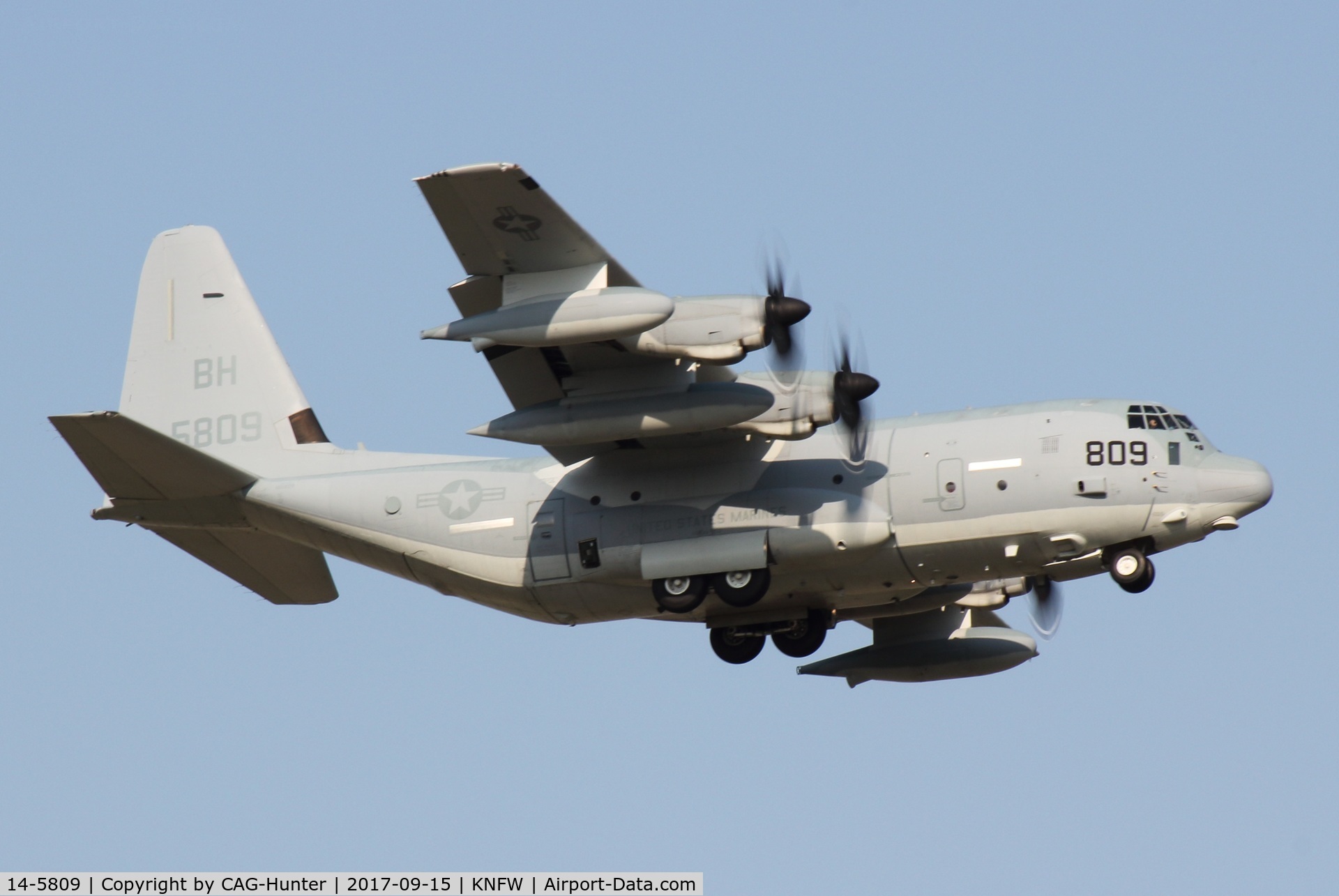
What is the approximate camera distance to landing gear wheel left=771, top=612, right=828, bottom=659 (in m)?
22.4

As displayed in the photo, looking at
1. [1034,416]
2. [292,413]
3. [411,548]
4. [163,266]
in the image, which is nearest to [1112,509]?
[1034,416]

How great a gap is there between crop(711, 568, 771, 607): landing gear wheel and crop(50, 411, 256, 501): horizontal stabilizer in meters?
6.24

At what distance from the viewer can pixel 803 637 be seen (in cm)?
2253

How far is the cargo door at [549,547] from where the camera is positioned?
21.5 meters

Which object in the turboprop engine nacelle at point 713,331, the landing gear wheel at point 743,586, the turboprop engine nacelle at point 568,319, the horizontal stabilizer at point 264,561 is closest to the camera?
the turboprop engine nacelle at point 568,319

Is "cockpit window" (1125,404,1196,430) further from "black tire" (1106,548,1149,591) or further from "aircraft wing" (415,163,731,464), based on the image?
"aircraft wing" (415,163,731,464)

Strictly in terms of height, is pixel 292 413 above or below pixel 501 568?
above

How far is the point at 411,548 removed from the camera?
72.9ft

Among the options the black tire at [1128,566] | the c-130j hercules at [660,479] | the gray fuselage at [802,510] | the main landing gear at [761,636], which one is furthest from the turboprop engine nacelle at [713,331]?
the black tire at [1128,566]

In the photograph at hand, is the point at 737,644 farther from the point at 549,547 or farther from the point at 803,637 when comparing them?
the point at 549,547

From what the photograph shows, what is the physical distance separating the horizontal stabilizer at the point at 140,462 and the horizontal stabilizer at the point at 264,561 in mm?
925

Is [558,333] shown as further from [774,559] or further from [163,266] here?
[163,266]

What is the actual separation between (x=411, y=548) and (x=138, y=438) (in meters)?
3.56

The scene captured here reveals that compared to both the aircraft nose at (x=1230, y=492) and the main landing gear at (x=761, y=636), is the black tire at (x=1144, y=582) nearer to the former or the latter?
the aircraft nose at (x=1230, y=492)
